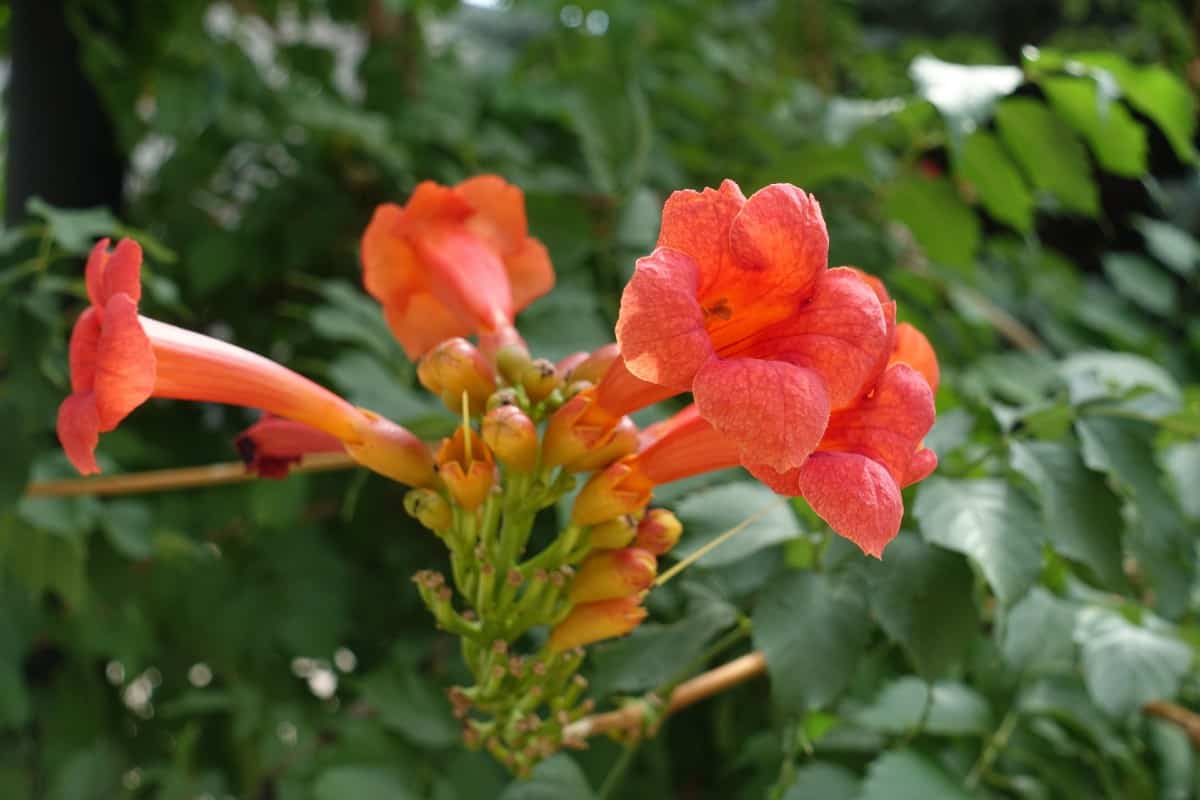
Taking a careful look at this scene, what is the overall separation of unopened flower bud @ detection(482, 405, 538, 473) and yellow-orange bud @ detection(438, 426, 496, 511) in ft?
0.09

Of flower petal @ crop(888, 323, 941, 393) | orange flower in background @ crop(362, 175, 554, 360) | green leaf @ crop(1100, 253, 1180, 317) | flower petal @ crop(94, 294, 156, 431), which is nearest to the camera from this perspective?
flower petal @ crop(94, 294, 156, 431)

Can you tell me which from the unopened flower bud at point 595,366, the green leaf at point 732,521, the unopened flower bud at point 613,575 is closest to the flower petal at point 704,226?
the unopened flower bud at point 595,366

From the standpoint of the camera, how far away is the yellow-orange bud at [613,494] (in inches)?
40.9

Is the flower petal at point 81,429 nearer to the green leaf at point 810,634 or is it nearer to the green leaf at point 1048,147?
the green leaf at point 810,634

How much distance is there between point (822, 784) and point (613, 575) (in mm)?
561

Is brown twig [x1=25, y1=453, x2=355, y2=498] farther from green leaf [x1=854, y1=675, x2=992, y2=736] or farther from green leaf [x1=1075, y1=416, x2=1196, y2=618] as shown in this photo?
green leaf [x1=1075, y1=416, x2=1196, y2=618]

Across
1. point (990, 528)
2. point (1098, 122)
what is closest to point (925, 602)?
point (990, 528)

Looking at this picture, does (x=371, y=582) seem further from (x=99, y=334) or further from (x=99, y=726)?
(x=99, y=334)

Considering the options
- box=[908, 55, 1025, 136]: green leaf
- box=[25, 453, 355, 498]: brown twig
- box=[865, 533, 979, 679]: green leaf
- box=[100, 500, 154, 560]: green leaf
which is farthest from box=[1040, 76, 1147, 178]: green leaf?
box=[100, 500, 154, 560]: green leaf

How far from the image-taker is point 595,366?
1100 mm

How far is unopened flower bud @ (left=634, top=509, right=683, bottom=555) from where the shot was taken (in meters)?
1.09

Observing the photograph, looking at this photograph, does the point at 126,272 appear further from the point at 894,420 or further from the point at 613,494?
the point at 894,420

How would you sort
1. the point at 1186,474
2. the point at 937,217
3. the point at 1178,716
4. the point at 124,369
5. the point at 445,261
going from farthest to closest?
the point at 937,217
the point at 1186,474
the point at 1178,716
the point at 445,261
the point at 124,369

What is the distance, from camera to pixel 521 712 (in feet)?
3.67
